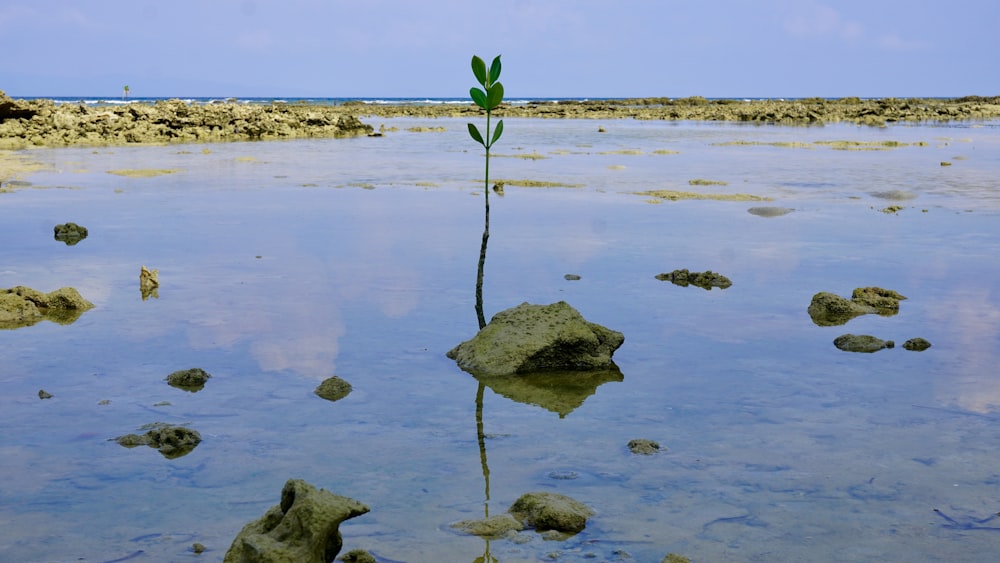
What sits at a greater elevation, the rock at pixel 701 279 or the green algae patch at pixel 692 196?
the green algae patch at pixel 692 196

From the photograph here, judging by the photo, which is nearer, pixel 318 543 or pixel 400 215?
pixel 318 543

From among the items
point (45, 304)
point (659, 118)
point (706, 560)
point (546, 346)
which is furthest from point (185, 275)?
point (659, 118)

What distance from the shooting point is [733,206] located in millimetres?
17641

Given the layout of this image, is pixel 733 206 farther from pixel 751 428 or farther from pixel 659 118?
pixel 659 118

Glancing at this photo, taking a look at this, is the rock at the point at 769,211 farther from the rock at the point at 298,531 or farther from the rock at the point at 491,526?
the rock at the point at 298,531

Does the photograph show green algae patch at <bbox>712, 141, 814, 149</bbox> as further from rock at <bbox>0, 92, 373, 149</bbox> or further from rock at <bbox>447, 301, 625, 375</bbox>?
rock at <bbox>447, 301, 625, 375</bbox>

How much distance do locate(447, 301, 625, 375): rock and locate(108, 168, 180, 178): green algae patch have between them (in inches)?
640

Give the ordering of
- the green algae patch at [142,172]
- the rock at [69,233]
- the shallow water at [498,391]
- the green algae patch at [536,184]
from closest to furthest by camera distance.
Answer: the shallow water at [498,391], the rock at [69,233], the green algae patch at [536,184], the green algae patch at [142,172]

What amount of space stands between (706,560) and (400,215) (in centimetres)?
1220
